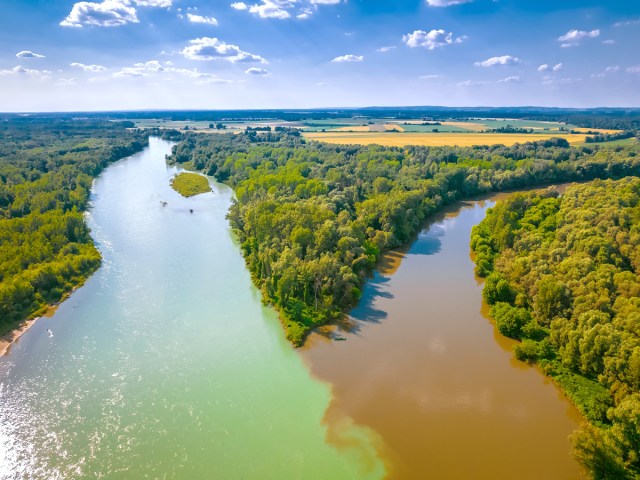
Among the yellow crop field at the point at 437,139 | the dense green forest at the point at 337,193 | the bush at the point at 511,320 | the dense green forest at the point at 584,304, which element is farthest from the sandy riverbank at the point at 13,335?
the yellow crop field at the point at 437,139

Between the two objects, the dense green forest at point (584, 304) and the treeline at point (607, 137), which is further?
the treeline at point (607, 137)

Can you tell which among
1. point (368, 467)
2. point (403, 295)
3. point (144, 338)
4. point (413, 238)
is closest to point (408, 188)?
point (413, 238)

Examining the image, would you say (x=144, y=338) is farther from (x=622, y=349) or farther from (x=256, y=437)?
(x=622, y=349)

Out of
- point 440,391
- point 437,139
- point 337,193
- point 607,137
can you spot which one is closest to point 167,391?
point 440,391

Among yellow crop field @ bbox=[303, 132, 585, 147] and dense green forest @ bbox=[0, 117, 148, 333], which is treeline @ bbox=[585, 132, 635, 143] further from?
dense green forest @ bbox=[0, 117, 148, 333]

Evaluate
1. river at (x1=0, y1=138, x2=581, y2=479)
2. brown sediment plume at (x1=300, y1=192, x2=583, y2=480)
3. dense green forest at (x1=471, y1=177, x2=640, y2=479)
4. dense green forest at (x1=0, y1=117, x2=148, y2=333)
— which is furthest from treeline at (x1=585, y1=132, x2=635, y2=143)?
dense green forest at (x1=0, y1=117, x2=148, y2=333)

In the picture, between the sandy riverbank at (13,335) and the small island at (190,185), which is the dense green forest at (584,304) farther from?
the small island at (190,185)

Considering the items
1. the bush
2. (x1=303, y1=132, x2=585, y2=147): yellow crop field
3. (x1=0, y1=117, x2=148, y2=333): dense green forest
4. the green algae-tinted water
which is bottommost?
the green algae-tinted water

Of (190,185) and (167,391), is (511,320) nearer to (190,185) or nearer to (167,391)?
(167,391)
